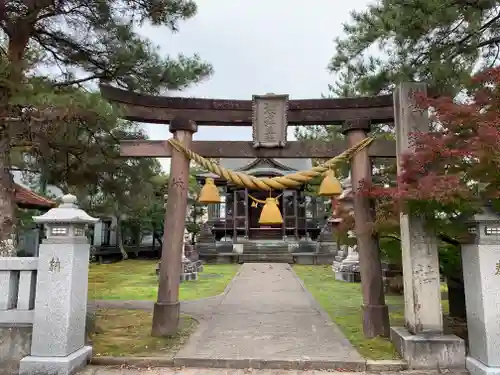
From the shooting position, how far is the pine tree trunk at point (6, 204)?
6.18 meters

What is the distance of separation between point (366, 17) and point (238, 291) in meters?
8.49

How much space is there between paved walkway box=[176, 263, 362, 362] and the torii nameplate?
10.6 ft

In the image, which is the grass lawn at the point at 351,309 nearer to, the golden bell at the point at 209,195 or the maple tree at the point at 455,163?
the maple tree at the point at 455,163

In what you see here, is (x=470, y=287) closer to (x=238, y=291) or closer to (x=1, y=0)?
(x=1, y=0)

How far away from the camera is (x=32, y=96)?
5184 mm

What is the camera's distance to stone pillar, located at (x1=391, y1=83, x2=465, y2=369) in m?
5.17

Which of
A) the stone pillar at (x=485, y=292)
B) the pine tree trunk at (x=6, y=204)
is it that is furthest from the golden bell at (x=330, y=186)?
the pine tree trunk at (x=6, y=204)

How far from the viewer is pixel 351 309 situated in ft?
29.9

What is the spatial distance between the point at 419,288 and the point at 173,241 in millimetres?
3795

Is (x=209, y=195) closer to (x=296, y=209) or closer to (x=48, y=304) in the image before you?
(x=48, y=304)

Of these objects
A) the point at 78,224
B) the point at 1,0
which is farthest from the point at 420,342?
the point at 1,0

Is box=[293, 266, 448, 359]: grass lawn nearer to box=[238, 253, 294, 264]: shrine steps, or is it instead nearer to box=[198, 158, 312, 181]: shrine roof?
box=[238, 253, 294, 264]: shrine steps

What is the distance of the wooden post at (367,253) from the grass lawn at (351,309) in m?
0.27

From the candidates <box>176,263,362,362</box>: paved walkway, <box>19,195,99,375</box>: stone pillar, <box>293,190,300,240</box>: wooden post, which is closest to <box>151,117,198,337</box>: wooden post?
<box>176,263,362,362</box>: paved walkway
